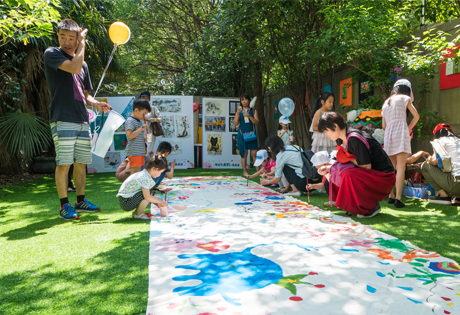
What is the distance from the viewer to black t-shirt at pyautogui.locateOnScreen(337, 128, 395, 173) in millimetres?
3123

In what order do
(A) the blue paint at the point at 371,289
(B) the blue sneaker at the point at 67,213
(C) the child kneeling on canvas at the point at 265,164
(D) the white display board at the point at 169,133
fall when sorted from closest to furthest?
(A) the blue paint at the point at 371,289 → (B) the blue sneaker at the point at 67,213 → (C) the child kneeling on canvas at the point at 265,164 → (D) the white display board at the point at 169,133

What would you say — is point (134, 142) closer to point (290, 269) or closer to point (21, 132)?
point (21, 132)

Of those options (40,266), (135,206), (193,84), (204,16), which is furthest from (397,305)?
(204,16)

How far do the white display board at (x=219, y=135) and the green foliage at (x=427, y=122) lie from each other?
4877 millimetres

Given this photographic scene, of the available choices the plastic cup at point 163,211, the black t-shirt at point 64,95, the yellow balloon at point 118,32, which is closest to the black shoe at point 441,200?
the plastic cup at point 163,211

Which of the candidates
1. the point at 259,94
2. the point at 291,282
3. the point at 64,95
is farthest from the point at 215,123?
the point at 291,282

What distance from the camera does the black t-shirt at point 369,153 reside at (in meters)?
3.12

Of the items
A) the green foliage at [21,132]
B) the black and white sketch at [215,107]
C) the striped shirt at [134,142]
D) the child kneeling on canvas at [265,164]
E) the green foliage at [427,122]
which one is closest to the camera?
the striped shirt at [134,142]

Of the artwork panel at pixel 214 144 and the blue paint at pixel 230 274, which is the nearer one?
the blue paint at pixel 230 274

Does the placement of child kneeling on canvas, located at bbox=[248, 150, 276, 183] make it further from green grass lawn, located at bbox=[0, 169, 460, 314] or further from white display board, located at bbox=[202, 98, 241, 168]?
white display board, located at bbox=[202, 98, 241, 168]

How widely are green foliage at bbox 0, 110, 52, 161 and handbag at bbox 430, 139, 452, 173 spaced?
5.69m

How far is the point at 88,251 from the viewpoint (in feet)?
7.58

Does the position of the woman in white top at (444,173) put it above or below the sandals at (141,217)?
above

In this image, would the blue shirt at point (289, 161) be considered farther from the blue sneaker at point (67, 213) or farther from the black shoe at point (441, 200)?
the blue sneaker at point (67, 213)
